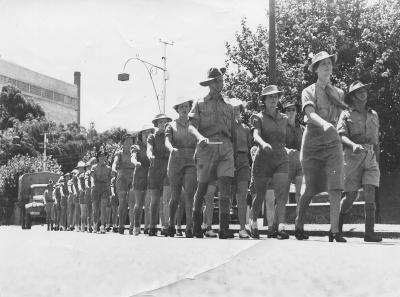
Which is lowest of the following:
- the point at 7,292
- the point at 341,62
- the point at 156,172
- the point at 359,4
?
the point at 7,292

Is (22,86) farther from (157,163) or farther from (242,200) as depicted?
(242,200)

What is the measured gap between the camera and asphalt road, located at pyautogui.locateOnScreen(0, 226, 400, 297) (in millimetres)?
3873

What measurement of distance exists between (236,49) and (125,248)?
84.4ft

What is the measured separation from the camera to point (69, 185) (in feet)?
75.5

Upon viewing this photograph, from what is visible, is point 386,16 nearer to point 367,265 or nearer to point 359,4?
point 359,4

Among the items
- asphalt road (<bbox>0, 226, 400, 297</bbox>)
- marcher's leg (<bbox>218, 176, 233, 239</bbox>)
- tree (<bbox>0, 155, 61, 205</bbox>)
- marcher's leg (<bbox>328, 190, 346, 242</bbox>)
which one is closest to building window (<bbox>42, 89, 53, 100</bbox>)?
tree (<bbox>0, 155, 61, 205</bbox>)

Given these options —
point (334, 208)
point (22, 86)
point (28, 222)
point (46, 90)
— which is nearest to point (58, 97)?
point (46, 90)

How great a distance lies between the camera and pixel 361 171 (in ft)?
28.9

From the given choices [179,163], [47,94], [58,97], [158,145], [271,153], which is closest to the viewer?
[271,153]

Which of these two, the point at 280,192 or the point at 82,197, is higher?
the point at 82,197

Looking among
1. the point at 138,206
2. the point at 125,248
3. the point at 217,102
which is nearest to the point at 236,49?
the point at 138,206

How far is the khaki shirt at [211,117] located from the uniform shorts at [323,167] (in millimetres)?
1157

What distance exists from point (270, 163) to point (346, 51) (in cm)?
1857

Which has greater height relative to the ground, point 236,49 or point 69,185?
point 236,49
